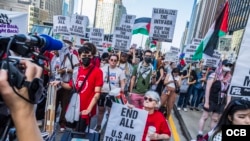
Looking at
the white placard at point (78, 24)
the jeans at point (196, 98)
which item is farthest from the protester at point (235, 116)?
the white placard at point (78, 24)

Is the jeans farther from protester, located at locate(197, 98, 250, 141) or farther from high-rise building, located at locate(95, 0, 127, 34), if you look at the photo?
high-rise building, located at locate(95, 0, 127, 34)

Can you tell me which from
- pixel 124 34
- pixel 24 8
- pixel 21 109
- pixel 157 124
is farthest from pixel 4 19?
pixel 24 8

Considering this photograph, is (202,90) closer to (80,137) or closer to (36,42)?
(80,137)

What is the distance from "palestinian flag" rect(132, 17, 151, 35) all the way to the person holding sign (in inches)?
276

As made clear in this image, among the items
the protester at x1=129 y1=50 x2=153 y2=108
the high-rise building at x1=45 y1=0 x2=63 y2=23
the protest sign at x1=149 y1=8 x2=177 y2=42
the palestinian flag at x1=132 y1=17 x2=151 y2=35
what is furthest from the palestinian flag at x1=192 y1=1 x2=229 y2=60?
the high-rise building at x1=45 y1=0 x2=63 y2=23

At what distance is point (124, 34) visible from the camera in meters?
9.47

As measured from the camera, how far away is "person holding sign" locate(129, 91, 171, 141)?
3490 mm

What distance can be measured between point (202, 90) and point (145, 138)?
21.6ft

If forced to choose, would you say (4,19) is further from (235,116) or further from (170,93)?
(235,116)

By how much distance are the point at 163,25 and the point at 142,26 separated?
2.68 meters

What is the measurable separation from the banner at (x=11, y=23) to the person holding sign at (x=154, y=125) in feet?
14.5

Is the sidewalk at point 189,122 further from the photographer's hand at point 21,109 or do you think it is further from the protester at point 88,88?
the photographer's hand at point 21,109

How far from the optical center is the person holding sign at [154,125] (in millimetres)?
3490

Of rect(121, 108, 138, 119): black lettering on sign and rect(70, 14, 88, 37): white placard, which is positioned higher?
rect(70, 14, 88, 37): white placard
